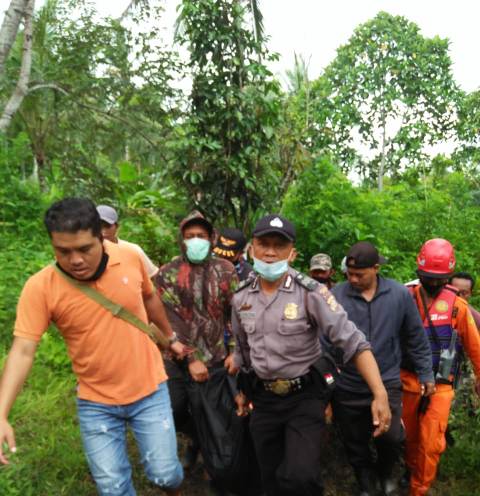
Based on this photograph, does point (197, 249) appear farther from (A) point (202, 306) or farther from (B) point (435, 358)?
(B) point (435, 358)

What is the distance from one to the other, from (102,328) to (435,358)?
7.34 feet

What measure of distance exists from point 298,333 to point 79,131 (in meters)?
9.82

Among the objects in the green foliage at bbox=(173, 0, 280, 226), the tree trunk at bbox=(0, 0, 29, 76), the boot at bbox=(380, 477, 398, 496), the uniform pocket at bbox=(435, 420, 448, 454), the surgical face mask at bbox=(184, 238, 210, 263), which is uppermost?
the tree trunk at bbox=(0, 0, 29, 76)

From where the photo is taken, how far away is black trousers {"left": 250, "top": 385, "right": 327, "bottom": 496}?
2.79 meters

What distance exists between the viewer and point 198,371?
11.6ft

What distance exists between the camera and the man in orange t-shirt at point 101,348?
240 centimetres

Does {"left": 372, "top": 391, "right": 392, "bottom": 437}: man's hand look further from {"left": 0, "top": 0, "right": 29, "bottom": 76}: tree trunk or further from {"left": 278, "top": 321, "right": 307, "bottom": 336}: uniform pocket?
{"left": 0, "top": 0, "right": 29, "bottom": 76}: tree trunk

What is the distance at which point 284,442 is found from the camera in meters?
3.06

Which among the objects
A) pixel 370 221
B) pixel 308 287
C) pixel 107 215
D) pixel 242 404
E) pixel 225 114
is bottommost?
pixel 242 404

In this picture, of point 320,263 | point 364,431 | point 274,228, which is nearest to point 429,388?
point 364,431

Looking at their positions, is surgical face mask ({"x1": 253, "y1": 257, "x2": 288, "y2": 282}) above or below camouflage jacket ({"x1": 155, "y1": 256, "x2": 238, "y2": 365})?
above

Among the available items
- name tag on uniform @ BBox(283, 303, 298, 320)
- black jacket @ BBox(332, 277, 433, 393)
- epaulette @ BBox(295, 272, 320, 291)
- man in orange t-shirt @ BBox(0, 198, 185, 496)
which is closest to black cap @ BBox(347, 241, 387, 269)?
black jacket @ BBox(332, 277, 433, 393)

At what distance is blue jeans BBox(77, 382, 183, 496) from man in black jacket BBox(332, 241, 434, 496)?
50.5 inches

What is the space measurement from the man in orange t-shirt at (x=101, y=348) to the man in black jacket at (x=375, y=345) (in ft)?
4.23
